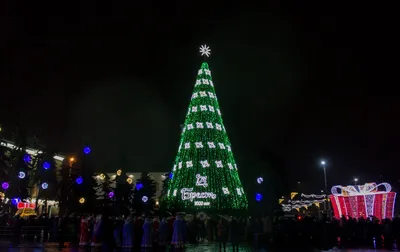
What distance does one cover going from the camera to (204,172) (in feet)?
123

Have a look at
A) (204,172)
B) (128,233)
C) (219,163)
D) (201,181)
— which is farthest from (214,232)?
(128,233)

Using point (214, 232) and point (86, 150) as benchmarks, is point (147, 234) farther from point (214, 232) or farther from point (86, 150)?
point (214, 232)

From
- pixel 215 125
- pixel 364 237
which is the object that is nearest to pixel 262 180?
pixel 364 237

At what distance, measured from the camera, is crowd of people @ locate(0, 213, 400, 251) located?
22844mm

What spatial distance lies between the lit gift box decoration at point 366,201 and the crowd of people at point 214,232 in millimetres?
12400

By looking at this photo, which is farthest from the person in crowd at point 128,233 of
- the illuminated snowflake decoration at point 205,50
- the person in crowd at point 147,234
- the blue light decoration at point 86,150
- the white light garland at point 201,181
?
the illuminated snowflake decoration at point 205,50

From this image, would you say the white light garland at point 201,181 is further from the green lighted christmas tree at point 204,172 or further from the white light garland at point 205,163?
the white light garland at point 205,163

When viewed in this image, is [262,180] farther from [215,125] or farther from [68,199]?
[68,199]

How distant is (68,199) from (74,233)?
7.44 m

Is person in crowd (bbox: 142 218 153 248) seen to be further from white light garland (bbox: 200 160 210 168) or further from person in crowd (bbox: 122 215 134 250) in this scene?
white light garland (bbox: 200 160 210 168)

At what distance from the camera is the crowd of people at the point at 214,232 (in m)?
22.8

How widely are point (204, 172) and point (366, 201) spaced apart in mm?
17994

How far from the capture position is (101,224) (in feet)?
72.6

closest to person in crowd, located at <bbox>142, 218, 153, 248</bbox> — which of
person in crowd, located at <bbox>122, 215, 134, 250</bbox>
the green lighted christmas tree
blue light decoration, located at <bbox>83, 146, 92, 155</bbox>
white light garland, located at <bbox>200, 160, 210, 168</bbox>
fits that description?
person in crowd, located at <bbox>122, 215, 134, 250</bbox>
